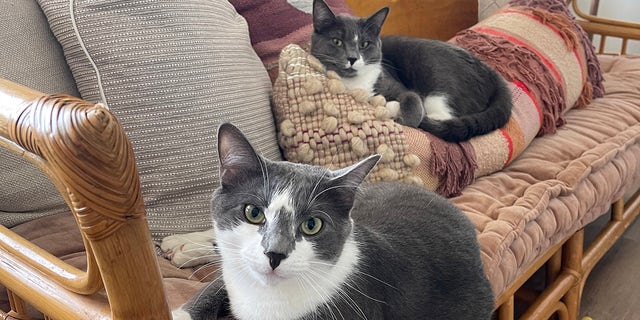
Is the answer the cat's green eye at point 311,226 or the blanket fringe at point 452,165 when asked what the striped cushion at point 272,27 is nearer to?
the blanket fringe at point 452,165

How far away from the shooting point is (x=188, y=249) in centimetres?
115

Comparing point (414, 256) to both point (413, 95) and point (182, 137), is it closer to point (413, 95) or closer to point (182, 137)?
point (182, 137)

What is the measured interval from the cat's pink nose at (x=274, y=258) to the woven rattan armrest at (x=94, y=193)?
19cm

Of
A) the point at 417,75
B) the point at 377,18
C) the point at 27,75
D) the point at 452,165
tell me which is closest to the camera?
the point at 27,75

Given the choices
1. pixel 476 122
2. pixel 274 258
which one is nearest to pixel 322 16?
pixel 476 122

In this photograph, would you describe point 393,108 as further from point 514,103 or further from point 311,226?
point 311,226

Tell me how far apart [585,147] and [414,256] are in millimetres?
896

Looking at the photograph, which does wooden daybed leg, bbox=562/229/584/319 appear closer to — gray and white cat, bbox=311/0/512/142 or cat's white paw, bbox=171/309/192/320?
gray and white cat, bbox=311/0/512/142

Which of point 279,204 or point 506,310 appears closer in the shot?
point 279,204

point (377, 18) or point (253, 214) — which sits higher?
point (253, 214)

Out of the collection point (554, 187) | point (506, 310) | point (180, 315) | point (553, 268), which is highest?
point (180, 315)

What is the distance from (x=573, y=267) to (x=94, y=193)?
1.44m

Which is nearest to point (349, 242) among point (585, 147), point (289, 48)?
point (289, 48)

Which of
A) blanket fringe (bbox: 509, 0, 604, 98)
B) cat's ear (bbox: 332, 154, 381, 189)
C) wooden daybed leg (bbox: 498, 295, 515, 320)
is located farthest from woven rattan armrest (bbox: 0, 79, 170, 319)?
blanket fringe (bbox: 509, 0, 604, 98)
